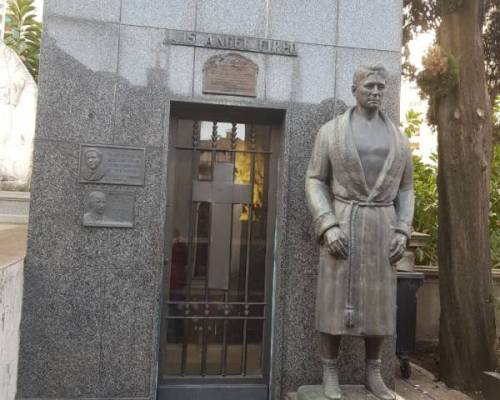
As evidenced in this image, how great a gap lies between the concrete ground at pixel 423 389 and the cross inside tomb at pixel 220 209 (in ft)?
7.11

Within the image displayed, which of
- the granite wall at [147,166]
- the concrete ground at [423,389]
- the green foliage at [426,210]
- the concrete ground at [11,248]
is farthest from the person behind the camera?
the green foliage at [426,210]

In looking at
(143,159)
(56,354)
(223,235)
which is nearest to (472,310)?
(223,235)

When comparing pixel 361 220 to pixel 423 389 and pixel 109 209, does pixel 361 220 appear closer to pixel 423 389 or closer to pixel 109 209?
pixel 109 209

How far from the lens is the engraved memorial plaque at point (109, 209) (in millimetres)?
4375

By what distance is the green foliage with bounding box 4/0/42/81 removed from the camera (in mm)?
14953

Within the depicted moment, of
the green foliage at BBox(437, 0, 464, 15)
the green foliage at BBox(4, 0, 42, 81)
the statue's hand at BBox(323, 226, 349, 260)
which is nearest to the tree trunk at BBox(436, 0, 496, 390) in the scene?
the green foliage at BBox(437, 0, 464, 15)

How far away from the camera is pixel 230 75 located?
15.2 ft

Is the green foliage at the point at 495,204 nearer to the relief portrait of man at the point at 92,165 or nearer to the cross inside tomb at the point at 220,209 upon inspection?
the cross inside tomb at the point at 220,209

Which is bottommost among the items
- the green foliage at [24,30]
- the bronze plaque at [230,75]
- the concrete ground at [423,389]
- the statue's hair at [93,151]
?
the concrete ground at [423,389]

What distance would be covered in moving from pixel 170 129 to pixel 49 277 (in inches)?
69.5

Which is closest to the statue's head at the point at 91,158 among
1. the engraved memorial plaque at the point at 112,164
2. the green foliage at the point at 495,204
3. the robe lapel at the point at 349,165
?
the engraved memorial plaque at the point at 112,164

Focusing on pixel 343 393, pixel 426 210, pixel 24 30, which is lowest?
pixel 343 393

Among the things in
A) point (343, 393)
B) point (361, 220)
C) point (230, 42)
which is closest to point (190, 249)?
point (361, 220)

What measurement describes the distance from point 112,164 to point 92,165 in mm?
175
